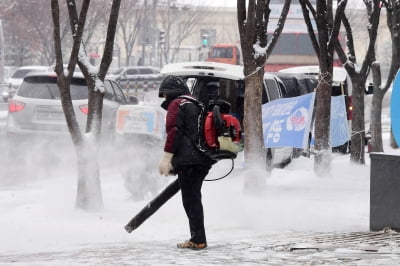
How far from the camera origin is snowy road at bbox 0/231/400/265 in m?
6.94

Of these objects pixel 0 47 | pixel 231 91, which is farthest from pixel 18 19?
pixel 231 91

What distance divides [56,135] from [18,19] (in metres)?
30.1

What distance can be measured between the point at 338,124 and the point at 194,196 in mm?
7750

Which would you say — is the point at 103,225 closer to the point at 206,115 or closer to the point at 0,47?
the point at 206,115

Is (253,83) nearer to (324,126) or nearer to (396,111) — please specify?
(324,126)

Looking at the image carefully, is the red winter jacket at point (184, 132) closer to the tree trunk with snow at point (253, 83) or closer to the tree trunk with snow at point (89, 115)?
the tree trunk with snow at point (89, 115)

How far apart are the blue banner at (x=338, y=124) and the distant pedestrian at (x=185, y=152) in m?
7.51

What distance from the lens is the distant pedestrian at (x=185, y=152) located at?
24.1 feet

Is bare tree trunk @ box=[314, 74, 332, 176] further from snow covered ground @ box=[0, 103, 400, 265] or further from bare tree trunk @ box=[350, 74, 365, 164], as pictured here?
bare tree trunk @ box=[350, 74, 365, 164]

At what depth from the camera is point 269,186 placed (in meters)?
12.4

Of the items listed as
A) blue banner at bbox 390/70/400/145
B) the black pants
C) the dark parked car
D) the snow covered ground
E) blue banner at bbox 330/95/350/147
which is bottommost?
the snow covered ground

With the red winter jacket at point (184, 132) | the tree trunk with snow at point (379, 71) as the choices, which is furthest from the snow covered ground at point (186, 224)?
the tree trunk with snow at point (379, 71)

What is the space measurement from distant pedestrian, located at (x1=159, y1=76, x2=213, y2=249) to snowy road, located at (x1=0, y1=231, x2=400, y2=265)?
34cm

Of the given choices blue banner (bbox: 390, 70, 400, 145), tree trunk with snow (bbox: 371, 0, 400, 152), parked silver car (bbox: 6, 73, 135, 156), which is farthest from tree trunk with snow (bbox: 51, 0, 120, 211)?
tree trunk with snow (bbox: 371, 0, 400, 152)
